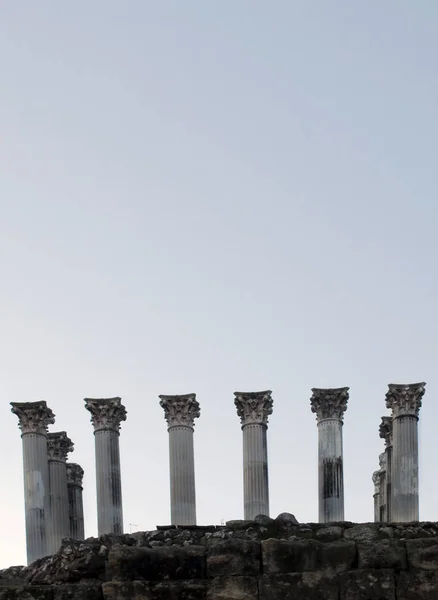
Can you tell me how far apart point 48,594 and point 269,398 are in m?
31.1

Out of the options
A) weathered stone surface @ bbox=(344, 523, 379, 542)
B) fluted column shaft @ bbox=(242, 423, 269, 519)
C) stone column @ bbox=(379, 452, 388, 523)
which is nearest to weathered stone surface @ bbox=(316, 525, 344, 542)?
weathered stone surface @ bbox=(344, 523, 379, 542)

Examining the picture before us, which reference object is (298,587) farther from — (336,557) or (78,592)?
(78,592)

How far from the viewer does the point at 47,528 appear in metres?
55.4

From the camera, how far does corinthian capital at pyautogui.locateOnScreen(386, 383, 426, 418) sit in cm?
5500

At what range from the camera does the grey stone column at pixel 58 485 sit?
2229 inches

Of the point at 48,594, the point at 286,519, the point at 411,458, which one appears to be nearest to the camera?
the point at 48,594

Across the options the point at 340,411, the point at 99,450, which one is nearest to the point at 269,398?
the point at 340,411

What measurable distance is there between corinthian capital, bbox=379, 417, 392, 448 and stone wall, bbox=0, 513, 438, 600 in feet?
106

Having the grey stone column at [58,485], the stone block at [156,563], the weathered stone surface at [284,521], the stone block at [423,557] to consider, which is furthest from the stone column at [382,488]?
the stone block at [156,563]

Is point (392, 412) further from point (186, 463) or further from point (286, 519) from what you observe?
point (286, 519)

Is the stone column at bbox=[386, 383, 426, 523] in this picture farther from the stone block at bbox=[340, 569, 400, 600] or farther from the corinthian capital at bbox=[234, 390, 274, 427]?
the stone block at bbox=[340, 569, 400, 600]

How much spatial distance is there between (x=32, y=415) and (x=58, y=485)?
9.50ft

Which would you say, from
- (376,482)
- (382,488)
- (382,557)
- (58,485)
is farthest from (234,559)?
(376,482)

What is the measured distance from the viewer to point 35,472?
55.5m
